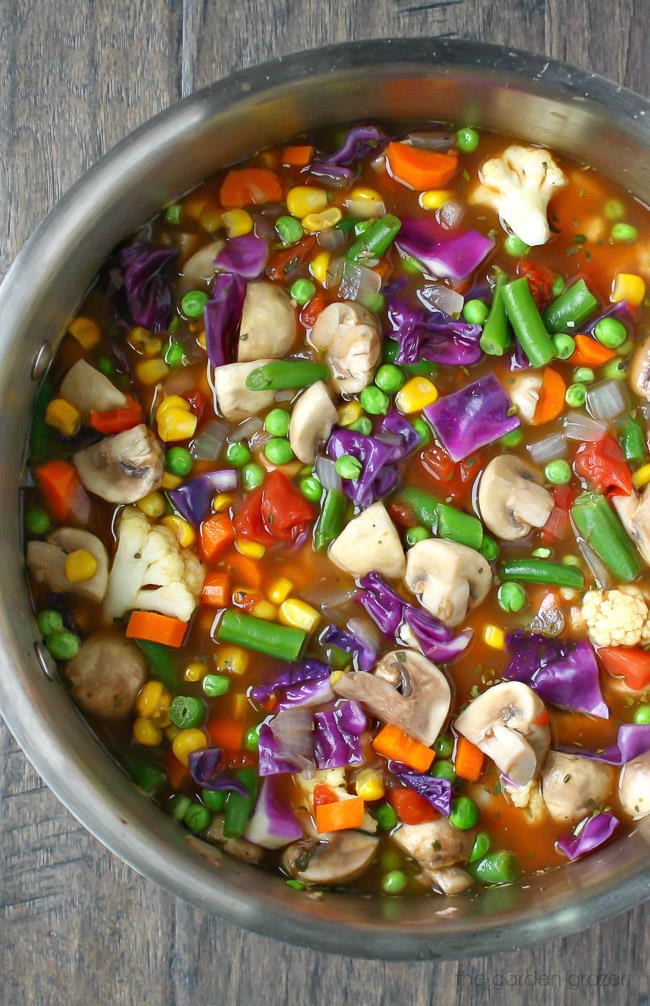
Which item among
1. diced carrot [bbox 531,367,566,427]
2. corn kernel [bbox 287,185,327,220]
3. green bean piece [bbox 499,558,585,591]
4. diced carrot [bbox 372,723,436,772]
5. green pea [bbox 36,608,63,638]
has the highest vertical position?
corn kernel [bbox 287,185,327,220]

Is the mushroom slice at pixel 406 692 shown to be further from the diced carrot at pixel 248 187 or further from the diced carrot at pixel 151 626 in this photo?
the diced carrot at pixel 248 187

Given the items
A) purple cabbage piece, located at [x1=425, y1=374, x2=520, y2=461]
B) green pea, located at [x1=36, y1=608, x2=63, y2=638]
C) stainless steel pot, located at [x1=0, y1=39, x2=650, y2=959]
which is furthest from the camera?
purple cabbage piece, located at [x1=425, y1=374, x2=520, y2=461]

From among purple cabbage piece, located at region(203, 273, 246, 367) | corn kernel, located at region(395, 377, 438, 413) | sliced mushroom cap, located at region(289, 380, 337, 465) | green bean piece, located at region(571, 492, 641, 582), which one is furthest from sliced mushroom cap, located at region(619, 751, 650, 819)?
purple cabbage piece, located at region(203, 273, 246, 367)

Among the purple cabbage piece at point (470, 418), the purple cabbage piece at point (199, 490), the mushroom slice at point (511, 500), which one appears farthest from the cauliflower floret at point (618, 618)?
the purple cabbage piece at point (199, 490)

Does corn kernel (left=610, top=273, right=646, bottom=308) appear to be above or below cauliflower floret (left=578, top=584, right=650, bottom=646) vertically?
above

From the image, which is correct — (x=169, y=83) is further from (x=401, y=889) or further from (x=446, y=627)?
(x=401, y=889)

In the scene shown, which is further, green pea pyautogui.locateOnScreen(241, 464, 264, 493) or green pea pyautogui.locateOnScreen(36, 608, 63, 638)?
green pea pyautogui.locateOnScreen(241, 464, 264, 493)

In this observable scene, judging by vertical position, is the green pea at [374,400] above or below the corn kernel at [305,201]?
below

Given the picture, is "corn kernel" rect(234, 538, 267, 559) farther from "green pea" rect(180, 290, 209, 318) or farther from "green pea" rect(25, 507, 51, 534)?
"green pea" rect(180, 290, 209, 318)
